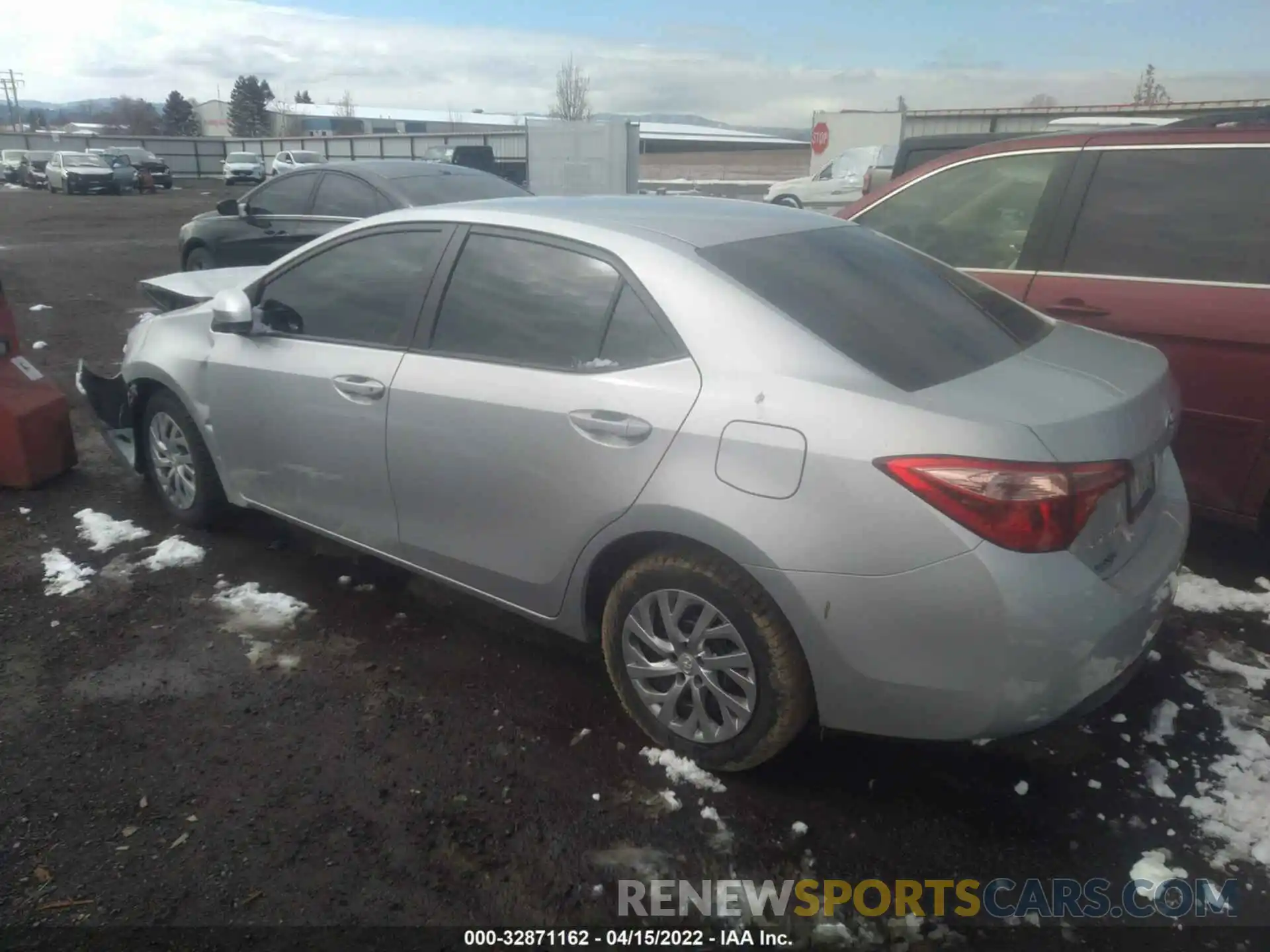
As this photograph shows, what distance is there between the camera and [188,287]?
18.3 ft

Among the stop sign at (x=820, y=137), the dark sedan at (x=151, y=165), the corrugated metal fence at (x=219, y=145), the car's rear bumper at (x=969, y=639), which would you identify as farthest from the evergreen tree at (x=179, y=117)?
the car's rear bumper at (x=969, y=639)

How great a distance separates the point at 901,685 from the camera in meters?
2.36

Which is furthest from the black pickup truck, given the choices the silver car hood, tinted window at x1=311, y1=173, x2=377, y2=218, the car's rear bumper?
the car's rear bumper

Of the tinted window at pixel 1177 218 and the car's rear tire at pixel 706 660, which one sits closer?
the car's rear tire at pixel 706 660

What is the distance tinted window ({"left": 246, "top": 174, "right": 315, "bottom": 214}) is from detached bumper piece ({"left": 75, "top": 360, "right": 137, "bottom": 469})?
3.94 metres

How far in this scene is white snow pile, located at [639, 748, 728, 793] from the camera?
2.75 m

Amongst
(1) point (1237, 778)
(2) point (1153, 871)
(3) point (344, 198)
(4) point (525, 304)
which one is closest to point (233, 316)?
(4) point (525, 304)

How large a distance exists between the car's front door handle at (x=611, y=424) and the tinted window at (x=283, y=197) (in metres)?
6.84

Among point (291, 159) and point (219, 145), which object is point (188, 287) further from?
point (219, 145)

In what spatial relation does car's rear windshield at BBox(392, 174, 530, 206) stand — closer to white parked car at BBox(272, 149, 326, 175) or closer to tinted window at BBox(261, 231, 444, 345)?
tinted window at BBox(261, 231, 444, 345)

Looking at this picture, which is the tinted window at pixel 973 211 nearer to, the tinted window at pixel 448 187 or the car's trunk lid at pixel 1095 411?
the car's trunk lid at pixel 1095 411

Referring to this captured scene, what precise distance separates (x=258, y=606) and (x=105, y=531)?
129 cm

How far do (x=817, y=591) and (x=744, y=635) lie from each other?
0.28 meters

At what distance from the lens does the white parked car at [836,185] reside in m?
22.9
